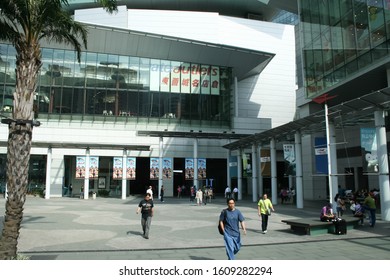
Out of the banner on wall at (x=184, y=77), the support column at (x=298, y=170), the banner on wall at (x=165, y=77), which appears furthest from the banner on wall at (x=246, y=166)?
the banner on wall at (x=165, y=77)

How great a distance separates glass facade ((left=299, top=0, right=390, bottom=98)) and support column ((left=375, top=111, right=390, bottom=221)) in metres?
5.40

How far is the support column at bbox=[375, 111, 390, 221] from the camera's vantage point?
708 inches

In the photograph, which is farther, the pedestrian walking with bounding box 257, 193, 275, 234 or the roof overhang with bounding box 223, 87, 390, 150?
the roof overhang with bounding box 223, 87, 390, 150

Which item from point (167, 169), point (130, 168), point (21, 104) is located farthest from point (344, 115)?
point (130, 168)

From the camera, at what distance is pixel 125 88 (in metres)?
44.8

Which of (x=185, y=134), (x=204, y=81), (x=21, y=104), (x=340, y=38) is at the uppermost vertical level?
(x=204, y=81)

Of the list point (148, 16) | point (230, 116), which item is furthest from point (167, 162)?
point (148, 16)

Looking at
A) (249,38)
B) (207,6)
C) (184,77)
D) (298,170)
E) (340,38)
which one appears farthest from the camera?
(207,6)

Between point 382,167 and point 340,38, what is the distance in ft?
40.8

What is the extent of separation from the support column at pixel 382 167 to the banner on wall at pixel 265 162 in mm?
12669

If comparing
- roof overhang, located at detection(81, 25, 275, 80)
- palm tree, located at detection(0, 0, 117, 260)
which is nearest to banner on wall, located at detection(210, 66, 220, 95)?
roof overhang, located at detection(81, 25, 275, 80)

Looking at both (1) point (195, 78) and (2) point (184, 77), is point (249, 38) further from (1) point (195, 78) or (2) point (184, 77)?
(2) point (184, 77)

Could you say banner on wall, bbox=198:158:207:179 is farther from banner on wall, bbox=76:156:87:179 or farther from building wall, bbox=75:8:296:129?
building wall, bbox=75:8:296:129

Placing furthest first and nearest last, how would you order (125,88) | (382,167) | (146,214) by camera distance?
(125,88) < (382,167) < (146,214)
